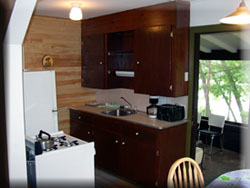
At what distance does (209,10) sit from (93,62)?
2077 millimetres

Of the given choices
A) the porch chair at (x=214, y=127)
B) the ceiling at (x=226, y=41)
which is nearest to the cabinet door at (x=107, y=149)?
the porch chair at (x=214, y=127)

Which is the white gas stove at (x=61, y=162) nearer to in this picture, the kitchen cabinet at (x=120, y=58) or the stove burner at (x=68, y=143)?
the stove burner at (x=68, y=143)

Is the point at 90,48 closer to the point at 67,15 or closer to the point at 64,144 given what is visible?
the point at 67,15

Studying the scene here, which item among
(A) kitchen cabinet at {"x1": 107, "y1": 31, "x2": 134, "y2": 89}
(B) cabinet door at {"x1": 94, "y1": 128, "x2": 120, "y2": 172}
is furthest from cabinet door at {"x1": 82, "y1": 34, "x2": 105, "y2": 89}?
(B) cabinet door at {"x1": 94, "y1": 128, "x2": 120, "y2": 172}

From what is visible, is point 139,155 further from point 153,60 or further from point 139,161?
point 153,60

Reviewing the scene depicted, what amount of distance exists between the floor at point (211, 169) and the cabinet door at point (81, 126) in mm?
589

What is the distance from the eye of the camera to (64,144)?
102 inches

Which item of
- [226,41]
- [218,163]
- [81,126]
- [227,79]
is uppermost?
[226,41]

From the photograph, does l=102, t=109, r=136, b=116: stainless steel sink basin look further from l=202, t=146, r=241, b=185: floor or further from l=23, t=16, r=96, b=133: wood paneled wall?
l=202, t=146, r=241, b=185: floor

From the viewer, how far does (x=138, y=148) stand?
3404 mm

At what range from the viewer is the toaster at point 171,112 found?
335 cm

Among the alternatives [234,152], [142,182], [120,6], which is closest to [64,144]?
[142,182]

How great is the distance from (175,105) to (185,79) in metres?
0.38

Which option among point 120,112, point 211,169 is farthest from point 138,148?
point 211,169
